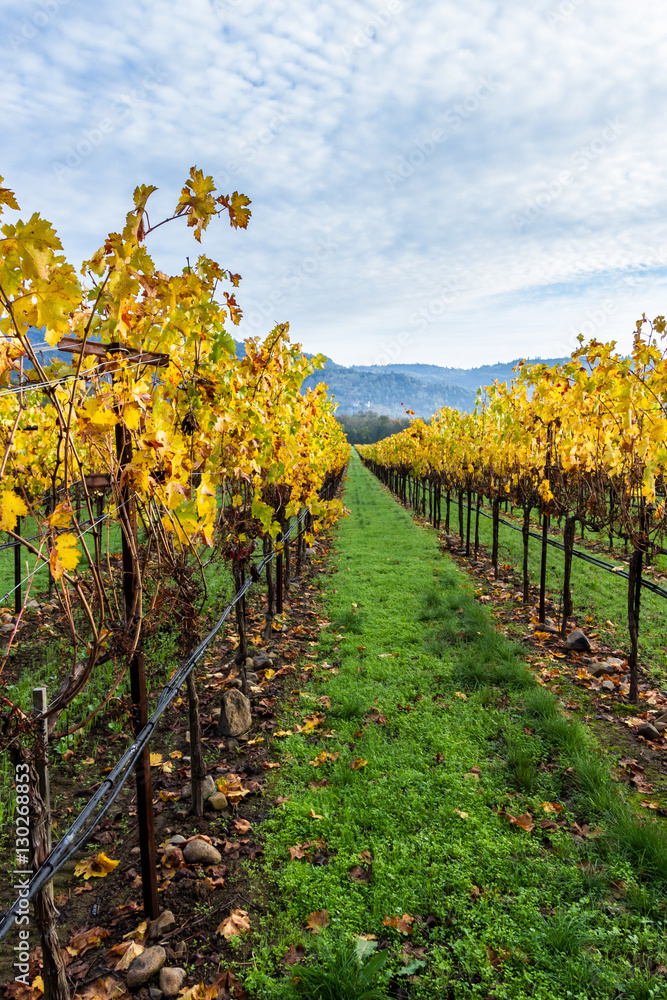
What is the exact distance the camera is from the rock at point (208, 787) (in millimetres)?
3586

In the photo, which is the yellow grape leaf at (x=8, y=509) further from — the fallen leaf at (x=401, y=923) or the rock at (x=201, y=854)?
the fallen leaf at (x=401, y=923)

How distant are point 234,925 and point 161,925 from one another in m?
0.38

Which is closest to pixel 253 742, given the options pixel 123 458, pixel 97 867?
pixel 97 867

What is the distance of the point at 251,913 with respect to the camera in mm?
2756

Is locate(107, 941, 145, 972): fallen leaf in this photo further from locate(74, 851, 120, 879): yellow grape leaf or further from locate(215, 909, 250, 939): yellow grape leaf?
locate(74, 851, 120, 879): yellow grape leaf

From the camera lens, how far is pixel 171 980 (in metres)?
2.34

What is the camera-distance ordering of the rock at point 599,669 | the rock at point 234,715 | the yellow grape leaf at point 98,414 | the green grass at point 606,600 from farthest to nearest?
the green grass at point 606,600 → the rock at point 599,669 → the rock at point 234,715 → the yellow grape leaf at point 98,414

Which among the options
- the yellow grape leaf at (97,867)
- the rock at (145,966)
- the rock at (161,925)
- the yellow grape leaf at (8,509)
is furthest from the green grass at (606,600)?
the yellow grape leaf at (8,509)

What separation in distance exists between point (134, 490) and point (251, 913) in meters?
2.41

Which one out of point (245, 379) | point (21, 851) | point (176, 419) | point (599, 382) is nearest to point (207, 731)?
point (21, 851)

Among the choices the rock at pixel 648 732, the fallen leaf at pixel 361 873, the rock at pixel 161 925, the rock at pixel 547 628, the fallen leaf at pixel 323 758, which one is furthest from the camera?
the rock at pixel 547 628

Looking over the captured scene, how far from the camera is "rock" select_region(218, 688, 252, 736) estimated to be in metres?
4.41

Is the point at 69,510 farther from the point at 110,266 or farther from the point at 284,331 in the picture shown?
the point at 284,331

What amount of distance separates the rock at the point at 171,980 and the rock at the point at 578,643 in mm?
5261
